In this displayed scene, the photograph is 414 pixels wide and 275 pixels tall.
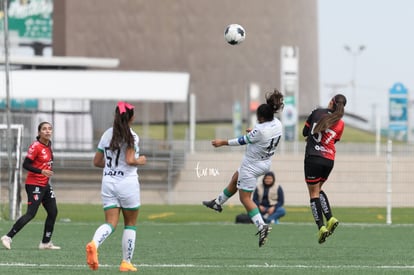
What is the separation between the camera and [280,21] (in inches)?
2975

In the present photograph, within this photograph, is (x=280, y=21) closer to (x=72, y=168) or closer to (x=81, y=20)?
(x=81, y=20)

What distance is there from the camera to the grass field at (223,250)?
45.9 feet

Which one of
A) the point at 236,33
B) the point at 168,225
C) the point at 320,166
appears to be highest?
the point at 236,33

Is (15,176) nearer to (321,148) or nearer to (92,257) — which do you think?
(321,148)

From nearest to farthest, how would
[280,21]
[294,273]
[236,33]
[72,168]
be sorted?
1. [294,273]
2. [236,33]
3. [72,168]
4. [280,21]

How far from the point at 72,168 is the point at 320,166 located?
19.3 meters

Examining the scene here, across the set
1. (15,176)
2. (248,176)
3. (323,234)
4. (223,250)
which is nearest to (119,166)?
(248,176)

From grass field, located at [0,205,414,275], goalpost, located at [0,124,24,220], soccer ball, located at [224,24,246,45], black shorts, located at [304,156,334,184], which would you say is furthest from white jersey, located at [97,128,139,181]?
goalpost, located at [0,124,24,220]

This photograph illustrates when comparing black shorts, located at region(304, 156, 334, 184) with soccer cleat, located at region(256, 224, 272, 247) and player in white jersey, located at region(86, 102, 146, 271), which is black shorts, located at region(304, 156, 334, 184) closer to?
soccer cleat, located at region(256, 224, 272, 247)

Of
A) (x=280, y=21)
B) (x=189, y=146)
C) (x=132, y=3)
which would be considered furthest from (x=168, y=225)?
(x=280, y=21)

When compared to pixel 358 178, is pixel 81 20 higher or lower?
higher

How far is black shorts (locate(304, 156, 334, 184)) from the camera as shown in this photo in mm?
16188

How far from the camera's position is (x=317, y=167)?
16.2m

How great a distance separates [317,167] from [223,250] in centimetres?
190
